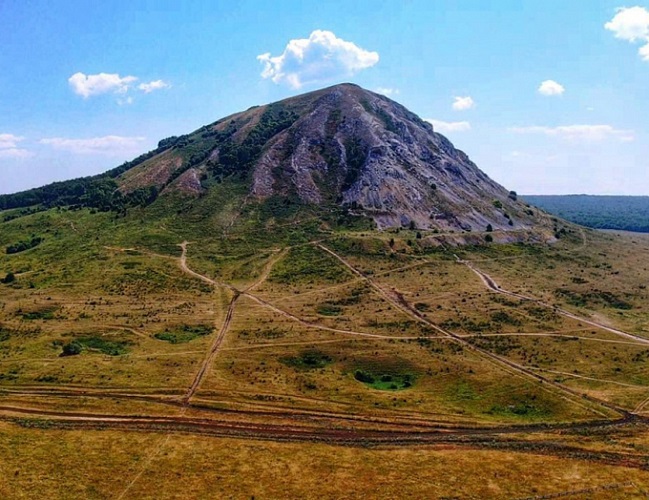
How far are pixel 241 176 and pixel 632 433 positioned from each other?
509 feet

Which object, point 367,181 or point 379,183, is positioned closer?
point 379,183

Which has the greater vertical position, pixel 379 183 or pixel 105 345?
pixel 379 183

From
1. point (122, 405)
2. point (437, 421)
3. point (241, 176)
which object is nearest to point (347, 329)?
point (437, 421)

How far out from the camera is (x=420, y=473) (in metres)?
44.8

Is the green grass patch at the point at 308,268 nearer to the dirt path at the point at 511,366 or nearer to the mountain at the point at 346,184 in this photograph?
the dirt path at the point at 511,366


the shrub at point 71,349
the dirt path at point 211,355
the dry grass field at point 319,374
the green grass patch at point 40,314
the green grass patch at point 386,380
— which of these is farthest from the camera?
the green grass patch at point 40,314

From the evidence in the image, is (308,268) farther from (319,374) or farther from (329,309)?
(319,374)

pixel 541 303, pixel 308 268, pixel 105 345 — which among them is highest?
pixel 308 268

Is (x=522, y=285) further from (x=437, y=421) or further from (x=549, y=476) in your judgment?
(x=549, y=476)

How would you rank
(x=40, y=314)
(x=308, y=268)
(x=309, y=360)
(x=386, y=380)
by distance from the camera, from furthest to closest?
(x=308, y=268)
(x=40, y=314)
(x=309, y=360)
(x=386, y=380)

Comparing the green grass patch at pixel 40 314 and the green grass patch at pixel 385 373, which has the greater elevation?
the green grass patch at pixel 40 314

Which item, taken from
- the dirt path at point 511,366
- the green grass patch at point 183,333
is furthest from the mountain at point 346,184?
the green grass patch at point 183,333

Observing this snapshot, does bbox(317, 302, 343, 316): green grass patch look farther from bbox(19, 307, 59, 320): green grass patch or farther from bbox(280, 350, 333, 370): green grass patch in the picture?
bbox(19, 307, 59, 320): green grass patch

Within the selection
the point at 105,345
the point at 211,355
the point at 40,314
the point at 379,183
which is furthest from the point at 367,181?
the point at 105,345
